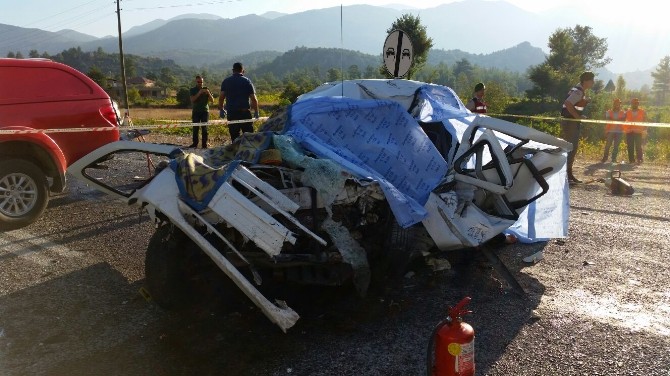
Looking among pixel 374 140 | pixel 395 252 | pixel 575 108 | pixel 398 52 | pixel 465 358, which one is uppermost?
pixel 398 52

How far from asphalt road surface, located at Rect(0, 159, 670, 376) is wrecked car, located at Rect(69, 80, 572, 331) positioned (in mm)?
303

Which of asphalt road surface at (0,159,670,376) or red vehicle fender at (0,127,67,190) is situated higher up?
red vehicle fender at (0,127,67,190)

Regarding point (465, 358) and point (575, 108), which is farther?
point (575, 108)

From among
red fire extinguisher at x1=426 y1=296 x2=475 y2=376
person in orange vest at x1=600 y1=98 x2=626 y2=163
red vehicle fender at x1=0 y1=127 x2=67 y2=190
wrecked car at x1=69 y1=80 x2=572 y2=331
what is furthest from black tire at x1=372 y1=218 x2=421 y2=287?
person in orange vest at x1=600 y1=98 x2=626 y2=163

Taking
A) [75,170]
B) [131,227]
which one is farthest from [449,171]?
[131,227]

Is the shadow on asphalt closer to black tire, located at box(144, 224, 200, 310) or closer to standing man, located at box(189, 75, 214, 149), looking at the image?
black tire, located at box(144, 224, 200, 310)

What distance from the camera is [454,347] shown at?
2.67m

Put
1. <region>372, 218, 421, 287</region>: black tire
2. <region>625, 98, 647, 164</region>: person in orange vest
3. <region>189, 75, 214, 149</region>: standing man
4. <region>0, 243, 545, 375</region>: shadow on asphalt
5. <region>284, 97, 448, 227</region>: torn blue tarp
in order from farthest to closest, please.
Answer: <region>189, 75, 214, 149</region>: standing man, <region>625, 98, 647, 164</region>: person in orange vest, <region>284, 97, 448, 227</region>: torn blue tarp, <region>372, 218, 421, 287</region>: black tire, <region>0, 243, 545, 375</region>: shadow on asphalt

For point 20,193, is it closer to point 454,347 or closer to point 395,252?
point 395,252

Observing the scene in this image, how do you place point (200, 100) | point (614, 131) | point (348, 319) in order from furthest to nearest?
point (200, 100)
point (614, 131)
point (348, 319)

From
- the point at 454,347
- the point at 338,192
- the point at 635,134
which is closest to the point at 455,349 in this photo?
the point at 454,347

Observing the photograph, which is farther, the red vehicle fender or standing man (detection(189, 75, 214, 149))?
standing man (detection(189, 75, 214, 149))

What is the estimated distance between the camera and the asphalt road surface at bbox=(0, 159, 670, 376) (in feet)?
11.0

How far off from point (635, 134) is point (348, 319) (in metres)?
11.1
